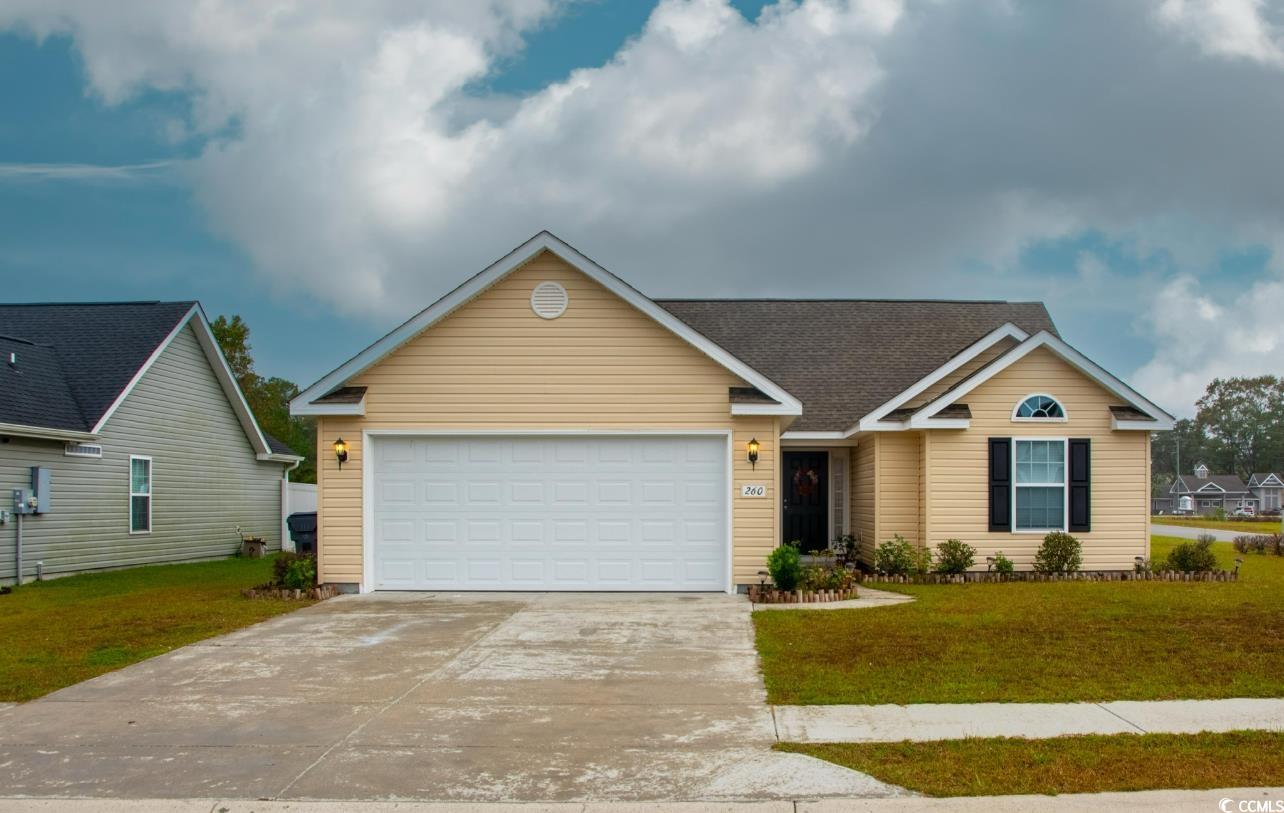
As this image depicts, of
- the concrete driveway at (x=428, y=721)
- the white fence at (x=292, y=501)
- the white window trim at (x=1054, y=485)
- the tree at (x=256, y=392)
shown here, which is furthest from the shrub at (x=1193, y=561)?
the tree at (x=256, y=392)

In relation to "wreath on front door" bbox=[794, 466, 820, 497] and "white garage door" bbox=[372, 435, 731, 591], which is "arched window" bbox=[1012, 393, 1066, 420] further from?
"white garage door" bbox=[372, 435, 731, 591]

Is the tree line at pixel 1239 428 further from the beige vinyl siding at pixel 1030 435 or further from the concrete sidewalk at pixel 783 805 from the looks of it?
the concrete sidewalk at pixel 783 805

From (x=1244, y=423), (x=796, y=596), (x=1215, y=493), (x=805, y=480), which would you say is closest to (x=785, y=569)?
(x=796, y=596)

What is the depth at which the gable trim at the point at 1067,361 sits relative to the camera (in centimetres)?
1672

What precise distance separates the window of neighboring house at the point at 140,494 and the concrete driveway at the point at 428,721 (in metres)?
11.5

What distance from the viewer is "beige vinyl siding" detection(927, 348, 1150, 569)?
55.7 ft

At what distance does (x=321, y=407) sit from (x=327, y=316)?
1399 cm

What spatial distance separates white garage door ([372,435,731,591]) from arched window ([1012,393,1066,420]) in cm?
542

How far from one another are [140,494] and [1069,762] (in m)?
20.4

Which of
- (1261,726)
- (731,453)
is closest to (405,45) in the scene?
(731,453)

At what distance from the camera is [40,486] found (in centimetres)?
1838

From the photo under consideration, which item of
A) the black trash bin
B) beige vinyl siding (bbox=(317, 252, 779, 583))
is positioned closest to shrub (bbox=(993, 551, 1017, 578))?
beige vinyl siding (bbox=(317, 252, 779, 583))

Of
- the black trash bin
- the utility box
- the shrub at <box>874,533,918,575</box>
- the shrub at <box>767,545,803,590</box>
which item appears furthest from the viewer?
the black trash bin

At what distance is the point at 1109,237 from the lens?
2323 cm
